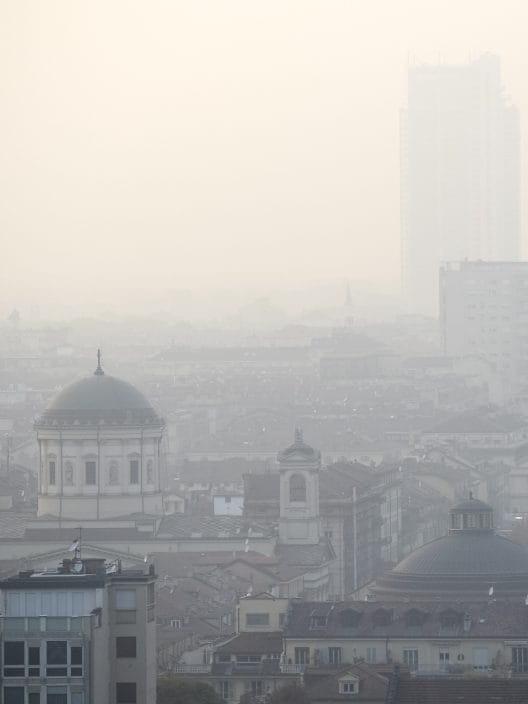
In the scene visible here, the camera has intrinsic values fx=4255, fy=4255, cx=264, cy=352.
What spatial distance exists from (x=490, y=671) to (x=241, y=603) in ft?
28.3

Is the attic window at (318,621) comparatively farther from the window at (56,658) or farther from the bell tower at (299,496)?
the window at (56,658)

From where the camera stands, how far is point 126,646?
4694cm

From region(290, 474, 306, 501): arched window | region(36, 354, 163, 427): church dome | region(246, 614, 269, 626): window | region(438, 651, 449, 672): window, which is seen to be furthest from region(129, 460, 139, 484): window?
region(438, 651, 449, 672): window

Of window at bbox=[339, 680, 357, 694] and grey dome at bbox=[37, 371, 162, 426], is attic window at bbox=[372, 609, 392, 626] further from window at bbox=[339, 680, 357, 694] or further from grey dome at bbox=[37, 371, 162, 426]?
grey dome at bbox=[37, 371, 162, 426]

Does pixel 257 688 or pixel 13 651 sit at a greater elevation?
pixel 13 651

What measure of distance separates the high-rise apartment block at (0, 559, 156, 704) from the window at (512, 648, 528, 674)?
1910cm

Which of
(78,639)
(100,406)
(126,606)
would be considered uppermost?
(100,406)

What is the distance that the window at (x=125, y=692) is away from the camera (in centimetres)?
4669

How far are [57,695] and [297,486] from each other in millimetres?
46851

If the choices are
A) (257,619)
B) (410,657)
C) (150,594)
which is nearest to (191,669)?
(410,657)

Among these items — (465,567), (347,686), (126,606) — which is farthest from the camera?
(465,567)

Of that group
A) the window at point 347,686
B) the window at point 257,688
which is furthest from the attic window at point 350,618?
the window at point 347,686

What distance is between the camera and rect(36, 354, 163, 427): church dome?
304ft

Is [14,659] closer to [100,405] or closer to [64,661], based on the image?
[64,661]
